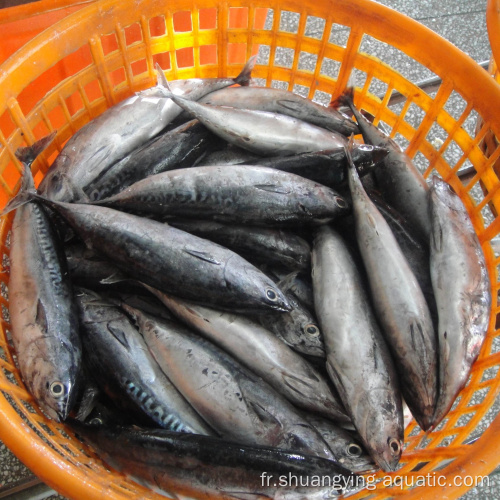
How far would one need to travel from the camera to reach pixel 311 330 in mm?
1552

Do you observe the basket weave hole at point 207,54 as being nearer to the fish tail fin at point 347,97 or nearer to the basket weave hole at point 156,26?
the basket weave hole at point 156,26

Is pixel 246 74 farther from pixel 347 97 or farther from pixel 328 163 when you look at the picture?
pixel 328 163

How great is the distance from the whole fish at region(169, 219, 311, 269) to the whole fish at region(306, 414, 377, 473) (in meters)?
0.53

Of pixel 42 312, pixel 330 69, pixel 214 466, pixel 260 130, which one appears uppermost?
pixel 260 130

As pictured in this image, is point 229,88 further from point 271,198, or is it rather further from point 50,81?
Answer: point 50,81

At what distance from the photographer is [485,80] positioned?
5.49 feet

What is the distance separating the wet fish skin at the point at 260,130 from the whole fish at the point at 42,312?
0.67 m

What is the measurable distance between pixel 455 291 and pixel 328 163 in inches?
24.1

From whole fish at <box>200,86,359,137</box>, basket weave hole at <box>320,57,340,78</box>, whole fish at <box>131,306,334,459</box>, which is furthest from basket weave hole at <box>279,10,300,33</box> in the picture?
whole fish at <box>131,306,334,459</box>

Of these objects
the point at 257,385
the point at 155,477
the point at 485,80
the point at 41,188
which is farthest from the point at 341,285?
the point at 41,188

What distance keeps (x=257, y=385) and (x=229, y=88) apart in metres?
1.21

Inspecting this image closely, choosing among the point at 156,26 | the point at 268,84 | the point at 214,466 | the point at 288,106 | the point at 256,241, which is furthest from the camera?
the point at 156,26

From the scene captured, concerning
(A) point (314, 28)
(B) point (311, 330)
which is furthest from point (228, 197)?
(A) point (314, 28)

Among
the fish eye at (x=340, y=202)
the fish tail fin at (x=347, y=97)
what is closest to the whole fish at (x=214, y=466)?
the fish eye at (x=340, y=202)
